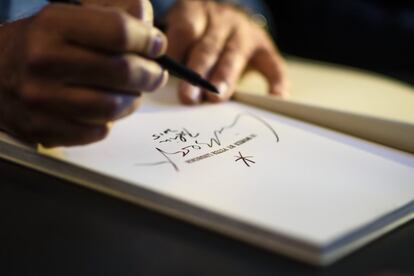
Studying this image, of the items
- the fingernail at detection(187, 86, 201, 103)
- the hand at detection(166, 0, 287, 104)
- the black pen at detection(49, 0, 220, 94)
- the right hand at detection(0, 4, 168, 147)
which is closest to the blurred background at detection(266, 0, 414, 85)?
the hand at detection(166, 0, 287, 104)

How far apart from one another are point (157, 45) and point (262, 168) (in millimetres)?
135

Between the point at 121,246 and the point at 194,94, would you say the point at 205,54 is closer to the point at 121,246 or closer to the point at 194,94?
the point at 194,94

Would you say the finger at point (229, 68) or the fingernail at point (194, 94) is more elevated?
the finger at point (229, 68)

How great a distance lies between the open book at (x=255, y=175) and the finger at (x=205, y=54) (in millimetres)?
53

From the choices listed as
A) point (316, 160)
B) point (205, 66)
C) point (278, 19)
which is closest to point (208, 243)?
point (316, 160)

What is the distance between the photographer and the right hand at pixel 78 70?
1.25 ft

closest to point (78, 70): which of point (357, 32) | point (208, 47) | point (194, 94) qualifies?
point (194, 94)

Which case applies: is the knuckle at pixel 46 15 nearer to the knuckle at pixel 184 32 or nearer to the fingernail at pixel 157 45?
the fingernail at pixel 157 45

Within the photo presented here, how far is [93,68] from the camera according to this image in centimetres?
39

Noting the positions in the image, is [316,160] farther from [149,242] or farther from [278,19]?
[278,19]

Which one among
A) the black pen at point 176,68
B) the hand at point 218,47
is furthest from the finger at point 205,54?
the black pen at point 176,68

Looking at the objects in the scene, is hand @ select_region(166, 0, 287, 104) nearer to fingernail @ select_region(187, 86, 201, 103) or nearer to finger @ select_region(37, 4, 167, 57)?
fingernail @ select_region(187, 86, 201, 103)

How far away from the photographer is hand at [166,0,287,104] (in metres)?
0.67
